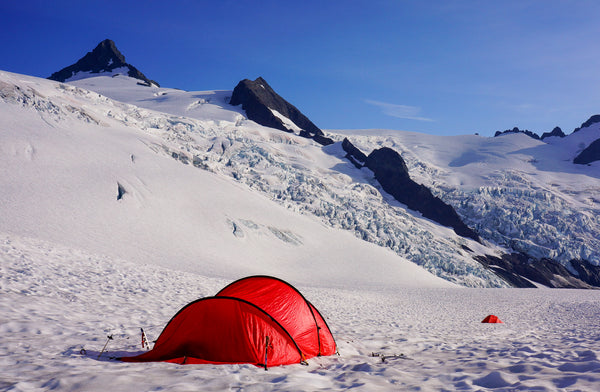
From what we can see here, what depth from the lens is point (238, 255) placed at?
27.8 m

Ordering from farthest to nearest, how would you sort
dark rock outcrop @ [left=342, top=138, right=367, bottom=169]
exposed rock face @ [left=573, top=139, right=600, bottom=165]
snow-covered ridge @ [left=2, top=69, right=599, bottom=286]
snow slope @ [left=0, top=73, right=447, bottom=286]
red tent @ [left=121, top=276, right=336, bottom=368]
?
exposed rock face @ [left=573, top=139, right=600, bottom=165] → dark rock outcrop @ [left=342, top=138, right=367, bottom=169] → snow-covered ridge @ [left=2, top=69, right=599, bottom=286] → snow slope @ [left=0, top=73, right=447, bottom=286] → red tent @ [left=121, top=276, right=336, bottom=368]

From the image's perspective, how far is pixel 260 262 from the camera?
2859cm

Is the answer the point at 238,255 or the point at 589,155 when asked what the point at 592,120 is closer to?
the point at 589,155

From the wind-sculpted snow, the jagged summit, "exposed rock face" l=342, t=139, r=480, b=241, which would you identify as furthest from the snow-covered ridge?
the jagged summit

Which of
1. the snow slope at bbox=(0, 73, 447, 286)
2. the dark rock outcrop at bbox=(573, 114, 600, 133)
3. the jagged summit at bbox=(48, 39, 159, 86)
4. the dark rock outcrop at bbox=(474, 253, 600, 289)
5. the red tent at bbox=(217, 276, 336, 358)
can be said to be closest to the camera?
the red tent at bbox=(217, 276, 336, 358)

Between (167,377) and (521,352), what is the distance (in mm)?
7275

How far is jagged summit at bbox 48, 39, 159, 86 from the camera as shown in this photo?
428 feet

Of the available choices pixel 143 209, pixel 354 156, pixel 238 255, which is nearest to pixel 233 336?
pixel 238 255

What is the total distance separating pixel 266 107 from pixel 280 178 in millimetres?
Answer: 45538

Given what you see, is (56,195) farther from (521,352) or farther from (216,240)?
(521,352)

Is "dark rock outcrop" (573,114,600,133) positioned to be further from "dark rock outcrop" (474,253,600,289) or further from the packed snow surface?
"dark rock outcrop" (474,253,600,289)

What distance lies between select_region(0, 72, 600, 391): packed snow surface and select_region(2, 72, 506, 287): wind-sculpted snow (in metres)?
0.29

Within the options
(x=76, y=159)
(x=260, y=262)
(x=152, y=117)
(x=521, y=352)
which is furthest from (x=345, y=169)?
(x=521, y=352)

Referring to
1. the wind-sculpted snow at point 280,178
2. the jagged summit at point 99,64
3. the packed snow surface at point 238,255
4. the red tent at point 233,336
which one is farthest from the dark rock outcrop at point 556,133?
the red tent at point 233,336
